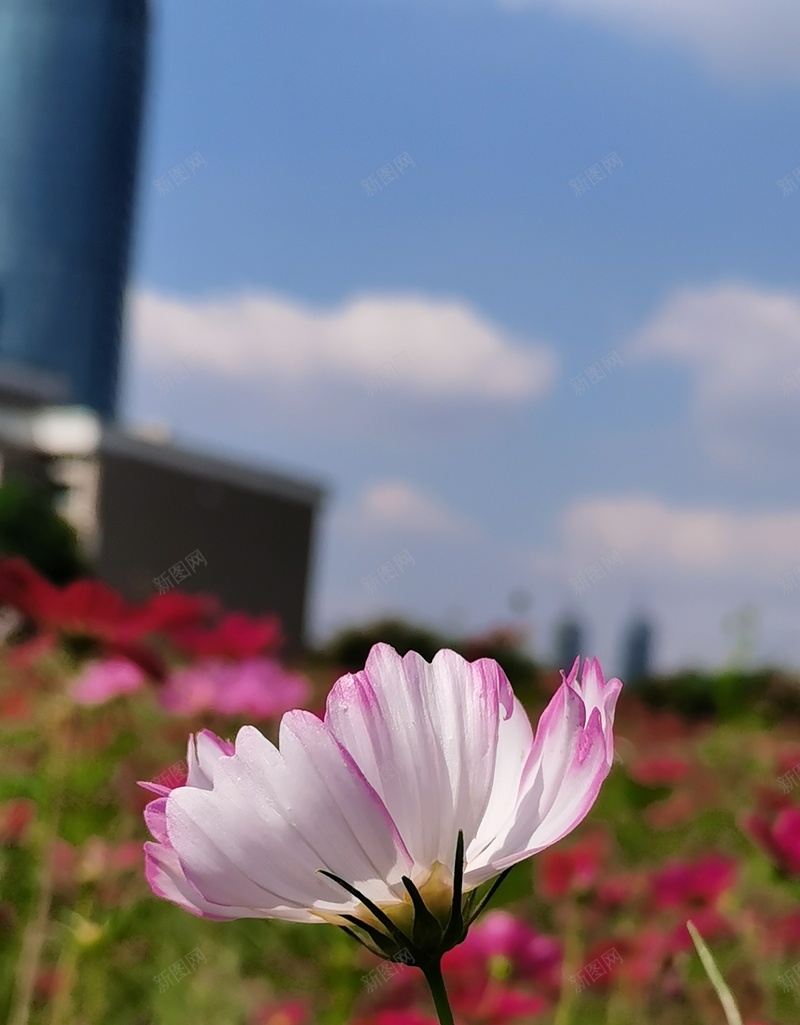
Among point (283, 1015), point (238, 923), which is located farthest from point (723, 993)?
point (238, 923)

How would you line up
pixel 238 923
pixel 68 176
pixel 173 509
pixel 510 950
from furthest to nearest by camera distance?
pixel 68 176
pixel 173 509
pixel 238 923
pixel 510 950

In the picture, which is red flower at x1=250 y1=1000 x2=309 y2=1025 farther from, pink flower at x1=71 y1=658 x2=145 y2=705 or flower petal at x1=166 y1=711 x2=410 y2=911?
flower petal at x1=166 y1=711 x2=410 y2=911

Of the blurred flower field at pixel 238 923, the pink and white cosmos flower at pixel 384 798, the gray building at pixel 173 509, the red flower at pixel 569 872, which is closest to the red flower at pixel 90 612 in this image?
the blurred flower field at pixel 238 923

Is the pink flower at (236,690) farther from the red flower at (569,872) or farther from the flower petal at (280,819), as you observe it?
the flower petal at (280,819)

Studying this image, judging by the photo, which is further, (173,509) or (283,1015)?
(173,509)

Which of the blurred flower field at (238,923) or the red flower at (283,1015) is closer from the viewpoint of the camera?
the blurred flower field at (238,923)

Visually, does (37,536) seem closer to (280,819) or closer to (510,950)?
(510,950)
